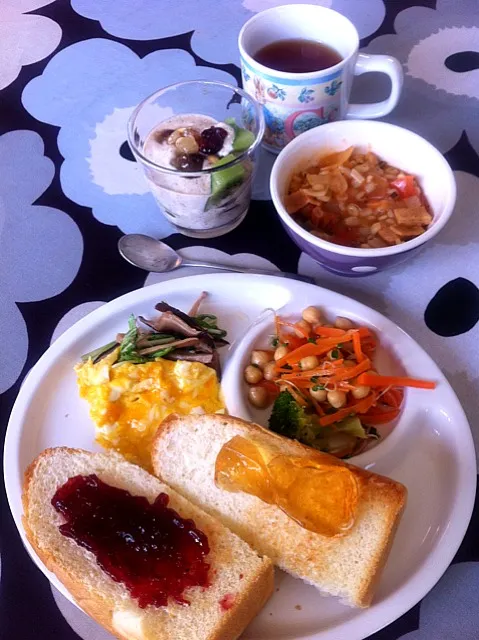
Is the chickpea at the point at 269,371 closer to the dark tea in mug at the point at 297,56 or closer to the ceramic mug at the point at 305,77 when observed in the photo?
the ceramic mug at the point at 305,77

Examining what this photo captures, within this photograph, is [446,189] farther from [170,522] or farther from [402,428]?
[170,522]

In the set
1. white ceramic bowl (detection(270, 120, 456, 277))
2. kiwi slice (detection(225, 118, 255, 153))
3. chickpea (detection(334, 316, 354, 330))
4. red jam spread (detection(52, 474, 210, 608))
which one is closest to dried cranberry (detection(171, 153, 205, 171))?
kiwi slice (detection(225, 118, 255, 153))

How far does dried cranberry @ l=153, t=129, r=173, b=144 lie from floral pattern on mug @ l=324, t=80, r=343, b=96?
63 cm

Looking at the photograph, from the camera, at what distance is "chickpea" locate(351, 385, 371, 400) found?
1947mm

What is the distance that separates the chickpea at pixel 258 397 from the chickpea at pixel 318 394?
0.51 feet

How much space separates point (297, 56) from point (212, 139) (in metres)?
0.57

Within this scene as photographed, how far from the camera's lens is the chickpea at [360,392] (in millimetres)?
1947

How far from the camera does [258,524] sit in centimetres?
180

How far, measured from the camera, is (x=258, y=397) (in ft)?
6.60

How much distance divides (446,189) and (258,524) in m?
1.34

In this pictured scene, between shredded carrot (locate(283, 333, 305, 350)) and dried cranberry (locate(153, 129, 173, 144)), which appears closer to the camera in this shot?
shredded carrot (locate(283, 333, 305, 350))

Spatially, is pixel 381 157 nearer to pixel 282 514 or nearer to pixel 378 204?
pixel 378 204

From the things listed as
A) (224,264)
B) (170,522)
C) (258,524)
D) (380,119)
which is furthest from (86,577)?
(380,119)

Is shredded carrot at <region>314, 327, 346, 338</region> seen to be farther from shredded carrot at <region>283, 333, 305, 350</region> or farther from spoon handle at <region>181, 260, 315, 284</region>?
spoon handle at <region>181, 260, 315, 284</region>
